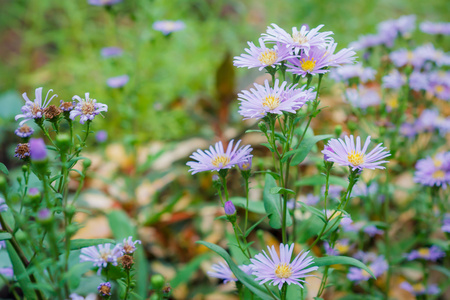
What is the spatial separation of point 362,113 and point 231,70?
2.97 ft

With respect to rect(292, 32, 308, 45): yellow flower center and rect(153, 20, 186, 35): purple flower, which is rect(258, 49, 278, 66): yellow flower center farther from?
rect(153, 20, 186, 35): purple flower

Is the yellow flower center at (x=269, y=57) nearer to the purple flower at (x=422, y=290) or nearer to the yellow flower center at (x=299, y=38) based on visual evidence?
the yellow flower center at (x=299, y=38)

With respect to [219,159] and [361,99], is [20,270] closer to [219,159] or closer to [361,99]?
[219,159]

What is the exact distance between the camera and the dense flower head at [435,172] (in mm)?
1348

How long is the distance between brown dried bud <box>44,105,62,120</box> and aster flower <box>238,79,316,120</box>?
1.30 ft

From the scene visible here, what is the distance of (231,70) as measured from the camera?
2.38 metres

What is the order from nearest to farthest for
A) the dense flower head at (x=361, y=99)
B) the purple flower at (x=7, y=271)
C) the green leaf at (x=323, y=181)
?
the purple flower at (x=7, y=271) < the green leaf at (x=323, y=181) < the dense flower head at (x=361, y=99)

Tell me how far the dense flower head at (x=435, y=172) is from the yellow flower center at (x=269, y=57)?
2.58 ft

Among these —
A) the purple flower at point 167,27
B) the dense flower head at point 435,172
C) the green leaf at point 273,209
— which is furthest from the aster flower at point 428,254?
the purple flower at point 167,27

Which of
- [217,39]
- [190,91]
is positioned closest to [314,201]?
[190,91]

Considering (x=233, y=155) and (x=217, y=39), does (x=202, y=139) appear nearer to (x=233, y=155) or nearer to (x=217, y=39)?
(x=233, y=155)

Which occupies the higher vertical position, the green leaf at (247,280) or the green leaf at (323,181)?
the green leaf at (323,181)

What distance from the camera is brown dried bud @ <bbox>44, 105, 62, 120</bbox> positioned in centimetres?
89

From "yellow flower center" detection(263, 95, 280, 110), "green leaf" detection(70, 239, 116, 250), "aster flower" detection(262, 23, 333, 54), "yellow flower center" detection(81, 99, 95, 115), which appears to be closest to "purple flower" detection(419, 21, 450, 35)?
"aster flower" detection(262, 23, 333, 54)
